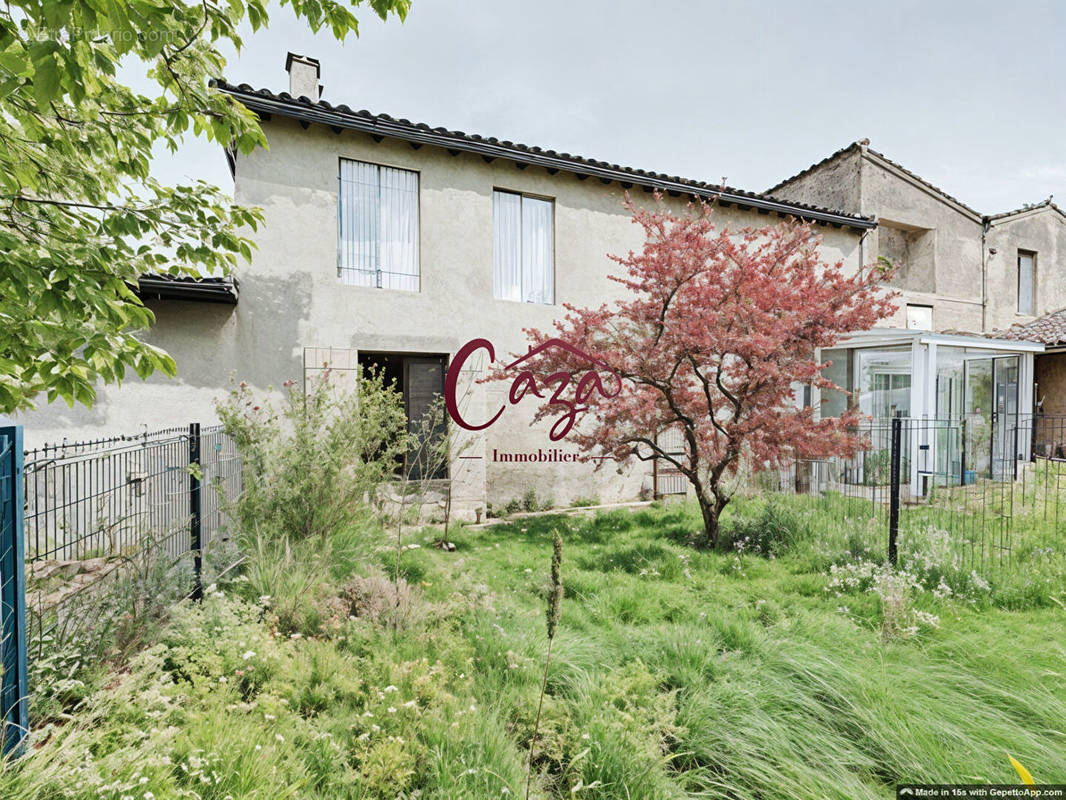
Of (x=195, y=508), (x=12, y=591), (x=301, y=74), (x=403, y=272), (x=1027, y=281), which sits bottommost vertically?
(x=195, y=508)

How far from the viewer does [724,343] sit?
6336mm

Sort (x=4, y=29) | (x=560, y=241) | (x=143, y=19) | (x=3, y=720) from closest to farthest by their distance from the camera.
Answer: (x=4, y=29) < (x=143, y=19) < (x=3, y=720) < (x=560, y=241)

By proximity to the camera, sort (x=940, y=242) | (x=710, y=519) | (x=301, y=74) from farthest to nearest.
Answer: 1. (x=940, y=242)
2. (x=301, y=74)
3. (x=710, y=519)

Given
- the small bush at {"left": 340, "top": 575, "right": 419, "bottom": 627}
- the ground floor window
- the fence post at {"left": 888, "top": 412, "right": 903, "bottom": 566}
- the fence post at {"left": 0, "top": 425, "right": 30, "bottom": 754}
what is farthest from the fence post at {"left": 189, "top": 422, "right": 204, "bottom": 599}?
the fence post at {"left": 888, "top": 412, "right": 903, "bottom": 566}

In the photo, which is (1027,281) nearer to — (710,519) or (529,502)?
(710,519)

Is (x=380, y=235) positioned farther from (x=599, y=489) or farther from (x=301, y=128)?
(x=599, y=489)

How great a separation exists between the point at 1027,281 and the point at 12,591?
77.5ft

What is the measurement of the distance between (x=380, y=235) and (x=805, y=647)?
8.15 m

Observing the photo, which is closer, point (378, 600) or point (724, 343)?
point (378, 600)

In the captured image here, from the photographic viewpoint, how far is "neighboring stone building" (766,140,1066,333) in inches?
523

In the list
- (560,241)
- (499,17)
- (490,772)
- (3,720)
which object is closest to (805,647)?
(490,772)

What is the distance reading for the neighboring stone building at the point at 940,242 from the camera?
1330 cm

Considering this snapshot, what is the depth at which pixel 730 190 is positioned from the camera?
10.7 metres

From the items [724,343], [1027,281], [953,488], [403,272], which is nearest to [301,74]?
[403,272]
